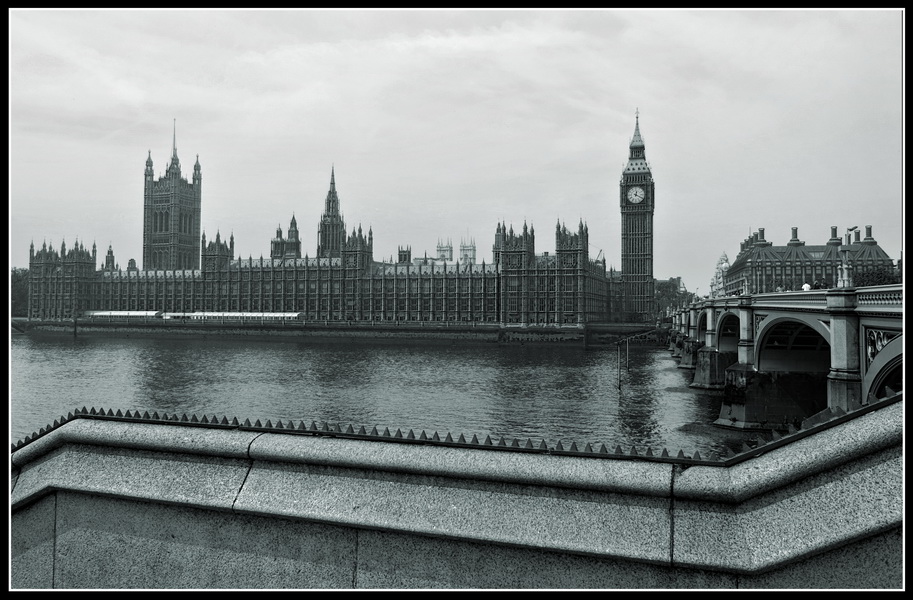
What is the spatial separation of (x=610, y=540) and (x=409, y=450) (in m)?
1.59

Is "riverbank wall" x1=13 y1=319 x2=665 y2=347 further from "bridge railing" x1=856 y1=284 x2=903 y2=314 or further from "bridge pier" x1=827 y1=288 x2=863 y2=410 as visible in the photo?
"bridge railing" x1=856 y1=284 x2=903 y2=314

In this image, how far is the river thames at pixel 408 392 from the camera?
95.5ft

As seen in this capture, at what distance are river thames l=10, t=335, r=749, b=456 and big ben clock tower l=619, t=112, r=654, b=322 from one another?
48.3 metres

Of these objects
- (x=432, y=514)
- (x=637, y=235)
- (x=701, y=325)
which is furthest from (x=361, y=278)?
(x=432, y=514)

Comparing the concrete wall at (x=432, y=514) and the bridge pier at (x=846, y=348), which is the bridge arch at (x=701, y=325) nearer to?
the bridge pier at (x=846, y=348)

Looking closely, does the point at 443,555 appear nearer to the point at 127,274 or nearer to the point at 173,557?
the point at 173,557

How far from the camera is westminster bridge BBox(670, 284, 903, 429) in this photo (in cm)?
1568

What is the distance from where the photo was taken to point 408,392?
40250 millimetres

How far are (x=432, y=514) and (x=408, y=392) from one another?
3565cm

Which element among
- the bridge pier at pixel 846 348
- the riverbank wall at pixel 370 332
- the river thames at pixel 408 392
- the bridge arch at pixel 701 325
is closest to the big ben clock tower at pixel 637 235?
the riverbank wall at pixel 370 332

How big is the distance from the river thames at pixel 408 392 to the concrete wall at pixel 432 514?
12.8 meters

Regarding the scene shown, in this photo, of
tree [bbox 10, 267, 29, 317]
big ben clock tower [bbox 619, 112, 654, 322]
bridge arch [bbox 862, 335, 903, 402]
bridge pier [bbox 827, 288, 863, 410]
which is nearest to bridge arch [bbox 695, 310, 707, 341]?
bridge pier [bbox 827, 288, 863, 410]

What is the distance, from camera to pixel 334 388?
139 feet

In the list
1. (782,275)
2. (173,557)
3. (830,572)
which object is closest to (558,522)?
(830,572)
